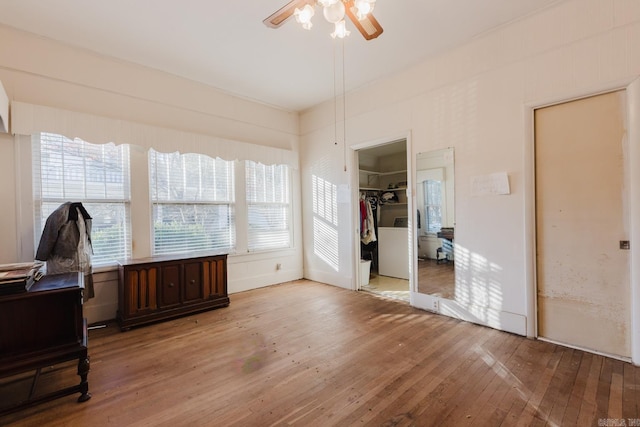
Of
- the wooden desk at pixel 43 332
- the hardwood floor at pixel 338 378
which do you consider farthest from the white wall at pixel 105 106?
the wooden desk at pixel 43 332

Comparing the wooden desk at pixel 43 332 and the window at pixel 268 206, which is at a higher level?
the window at pixel 268 206

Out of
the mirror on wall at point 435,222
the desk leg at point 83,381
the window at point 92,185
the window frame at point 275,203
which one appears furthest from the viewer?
the window frame at point 275,203

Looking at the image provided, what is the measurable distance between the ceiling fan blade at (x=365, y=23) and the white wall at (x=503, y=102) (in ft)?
4.88

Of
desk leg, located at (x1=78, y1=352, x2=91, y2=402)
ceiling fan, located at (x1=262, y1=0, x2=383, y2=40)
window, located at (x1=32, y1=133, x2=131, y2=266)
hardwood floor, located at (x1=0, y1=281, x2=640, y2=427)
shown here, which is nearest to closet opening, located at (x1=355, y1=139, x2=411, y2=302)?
hardwood floor, located at (x1=0, y1=281, x2=640, y2=427)

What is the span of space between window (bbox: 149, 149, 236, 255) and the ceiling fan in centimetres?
252

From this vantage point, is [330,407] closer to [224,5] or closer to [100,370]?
[100,370]

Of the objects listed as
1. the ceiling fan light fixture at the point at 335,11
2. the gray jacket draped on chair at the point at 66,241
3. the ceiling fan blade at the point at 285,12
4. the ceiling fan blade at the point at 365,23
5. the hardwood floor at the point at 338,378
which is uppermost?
the ceiling fan blade at the point at 285,12

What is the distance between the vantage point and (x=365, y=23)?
76.7 inches

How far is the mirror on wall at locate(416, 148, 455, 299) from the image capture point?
10.8 ft

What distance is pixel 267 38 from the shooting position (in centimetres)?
301

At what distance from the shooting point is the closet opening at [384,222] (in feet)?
15.5

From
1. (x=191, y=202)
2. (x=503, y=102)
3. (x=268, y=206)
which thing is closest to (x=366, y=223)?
(x=268, y=206)

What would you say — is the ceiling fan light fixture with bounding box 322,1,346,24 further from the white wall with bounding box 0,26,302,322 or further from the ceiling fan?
the white wall with bounding box 0,26,302,322

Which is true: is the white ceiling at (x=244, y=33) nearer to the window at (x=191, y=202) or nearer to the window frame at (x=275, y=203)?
the window at (x=191, y=202)
